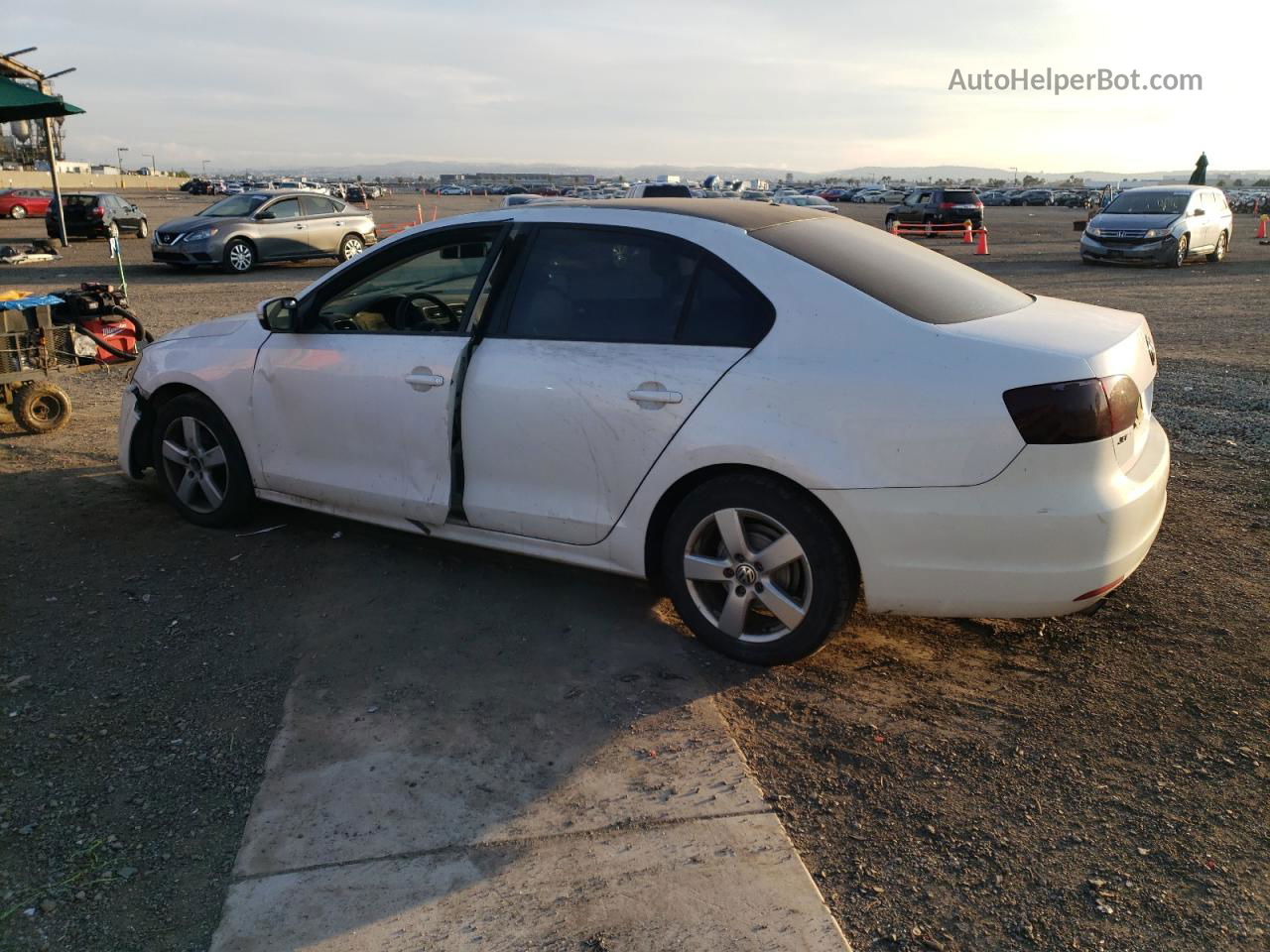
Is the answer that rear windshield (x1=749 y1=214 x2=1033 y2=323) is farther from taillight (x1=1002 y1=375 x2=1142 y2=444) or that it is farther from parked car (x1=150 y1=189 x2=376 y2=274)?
parked car (x1=150 y1=189 x2=376 y2=274)

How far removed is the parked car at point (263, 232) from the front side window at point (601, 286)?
15.5 m

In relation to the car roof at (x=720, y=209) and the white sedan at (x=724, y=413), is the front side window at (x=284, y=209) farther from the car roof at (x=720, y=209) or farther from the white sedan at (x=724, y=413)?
the car roof at (x=720, y=209)

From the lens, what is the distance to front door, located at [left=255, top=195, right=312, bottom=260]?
2059cm

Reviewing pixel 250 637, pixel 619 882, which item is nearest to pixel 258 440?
pixel 250 637

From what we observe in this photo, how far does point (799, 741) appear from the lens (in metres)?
3.36

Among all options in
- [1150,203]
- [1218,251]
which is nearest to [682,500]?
[1150,203]

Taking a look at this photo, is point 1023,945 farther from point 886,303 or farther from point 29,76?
point 29,76

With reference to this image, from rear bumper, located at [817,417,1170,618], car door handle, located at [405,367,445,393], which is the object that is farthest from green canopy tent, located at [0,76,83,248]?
rear bumper, located at [817,417,1170,618]

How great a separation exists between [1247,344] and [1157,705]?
894 centimetres

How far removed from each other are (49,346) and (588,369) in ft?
16.9

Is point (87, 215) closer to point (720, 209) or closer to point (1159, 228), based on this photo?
point (1159, 228)

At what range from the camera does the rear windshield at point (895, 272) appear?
371cm

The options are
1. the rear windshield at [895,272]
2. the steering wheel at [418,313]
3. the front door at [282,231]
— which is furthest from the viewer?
the front door at [282,231]

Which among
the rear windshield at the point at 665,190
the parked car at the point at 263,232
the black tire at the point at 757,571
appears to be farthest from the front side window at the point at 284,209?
the black tire at the point at 757,571
